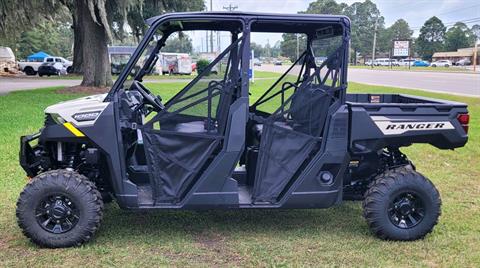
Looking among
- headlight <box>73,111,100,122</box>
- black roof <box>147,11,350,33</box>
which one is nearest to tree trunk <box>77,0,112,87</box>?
black roof <box>147,11,350,33</box>

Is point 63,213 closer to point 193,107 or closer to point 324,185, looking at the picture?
point 193,107

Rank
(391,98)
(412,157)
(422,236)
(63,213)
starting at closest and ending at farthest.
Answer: (63,213) → (422,236) → (391,98) → (412,157)

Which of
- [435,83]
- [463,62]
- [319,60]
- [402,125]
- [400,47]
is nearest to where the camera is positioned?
[402,125]

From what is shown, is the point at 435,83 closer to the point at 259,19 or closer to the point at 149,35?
the point at 259,19

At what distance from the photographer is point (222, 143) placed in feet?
13.7

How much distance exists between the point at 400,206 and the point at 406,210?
0.07 metres

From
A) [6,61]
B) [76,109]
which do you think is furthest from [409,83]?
[6,61]

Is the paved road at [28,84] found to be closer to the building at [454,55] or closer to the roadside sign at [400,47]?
the roadside sign at [400,47]

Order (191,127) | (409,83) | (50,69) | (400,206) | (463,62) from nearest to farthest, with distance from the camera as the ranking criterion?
1. (191,127)
2. (400,206)
3. (409,83)
4. (50,69)
5. (463,62)

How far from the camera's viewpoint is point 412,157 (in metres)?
7.98

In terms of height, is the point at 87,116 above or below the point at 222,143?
above

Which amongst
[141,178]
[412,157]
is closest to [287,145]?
[141,178]

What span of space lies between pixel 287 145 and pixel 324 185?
1.57ft

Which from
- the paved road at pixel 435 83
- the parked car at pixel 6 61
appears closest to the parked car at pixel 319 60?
the paved road at pixel 435 83
